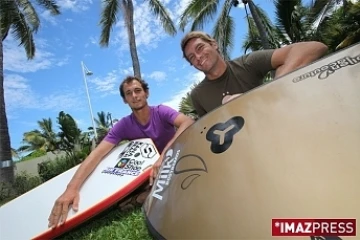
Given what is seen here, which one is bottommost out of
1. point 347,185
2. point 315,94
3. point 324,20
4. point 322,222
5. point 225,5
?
point 322,222

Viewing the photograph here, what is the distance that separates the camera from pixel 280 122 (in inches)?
45.9

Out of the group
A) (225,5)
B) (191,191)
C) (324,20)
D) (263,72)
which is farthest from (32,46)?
(191,191)

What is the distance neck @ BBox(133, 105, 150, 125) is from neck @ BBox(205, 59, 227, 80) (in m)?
0.67

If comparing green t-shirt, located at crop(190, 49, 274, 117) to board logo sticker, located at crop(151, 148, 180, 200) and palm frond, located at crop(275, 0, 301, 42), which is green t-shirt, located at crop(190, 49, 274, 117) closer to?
board logo sticker, located at crop(151, 148, 180, 200)

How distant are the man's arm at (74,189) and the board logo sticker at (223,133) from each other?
1.47m

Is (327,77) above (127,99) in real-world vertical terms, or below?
below

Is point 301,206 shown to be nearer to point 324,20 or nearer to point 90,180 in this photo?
point 90,180

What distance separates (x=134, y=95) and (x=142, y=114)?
0.61 feet

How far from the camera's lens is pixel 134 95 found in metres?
2.74

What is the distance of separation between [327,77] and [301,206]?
0.52 m

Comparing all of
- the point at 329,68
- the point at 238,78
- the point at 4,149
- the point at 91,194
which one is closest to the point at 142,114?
the point at 91,194

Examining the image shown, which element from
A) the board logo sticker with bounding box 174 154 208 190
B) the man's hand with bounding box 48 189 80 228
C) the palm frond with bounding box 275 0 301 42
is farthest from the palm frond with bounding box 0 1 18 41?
the board logo sticker with bounding box 174 154 208 190

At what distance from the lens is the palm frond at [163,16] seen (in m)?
13.0

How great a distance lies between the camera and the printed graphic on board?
2.71m
